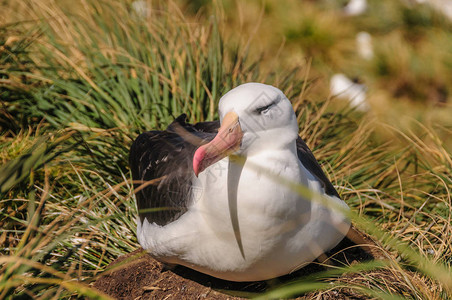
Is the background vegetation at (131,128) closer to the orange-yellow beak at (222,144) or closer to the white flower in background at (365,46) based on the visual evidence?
the orange-yellow beak at (222,144)

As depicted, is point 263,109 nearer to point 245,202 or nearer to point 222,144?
point 222,144

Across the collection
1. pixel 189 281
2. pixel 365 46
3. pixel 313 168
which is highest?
pixel 313 168

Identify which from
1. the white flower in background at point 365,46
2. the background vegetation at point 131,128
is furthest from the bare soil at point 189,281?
the white flower in background at point 365,46

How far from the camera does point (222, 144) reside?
2.21 m

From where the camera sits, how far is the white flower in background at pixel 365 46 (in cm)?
837

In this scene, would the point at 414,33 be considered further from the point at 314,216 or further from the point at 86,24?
the point at 314,216

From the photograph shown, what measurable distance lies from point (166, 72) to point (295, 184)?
104 inches

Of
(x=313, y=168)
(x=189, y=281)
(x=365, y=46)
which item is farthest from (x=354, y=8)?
(x=189, y=281)

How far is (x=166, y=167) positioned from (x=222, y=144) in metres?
0.82

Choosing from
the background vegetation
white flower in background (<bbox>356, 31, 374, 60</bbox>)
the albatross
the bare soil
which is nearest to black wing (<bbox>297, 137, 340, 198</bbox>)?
the albatross

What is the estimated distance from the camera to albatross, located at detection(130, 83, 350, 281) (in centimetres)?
227

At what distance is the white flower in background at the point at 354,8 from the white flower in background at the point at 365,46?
0.60 m

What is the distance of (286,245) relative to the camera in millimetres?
2479

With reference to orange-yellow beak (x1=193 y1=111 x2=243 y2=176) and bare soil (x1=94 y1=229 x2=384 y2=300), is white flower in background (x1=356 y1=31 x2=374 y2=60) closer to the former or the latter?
bare soil (x1=94 y1=229 x2=384 y2=300)
